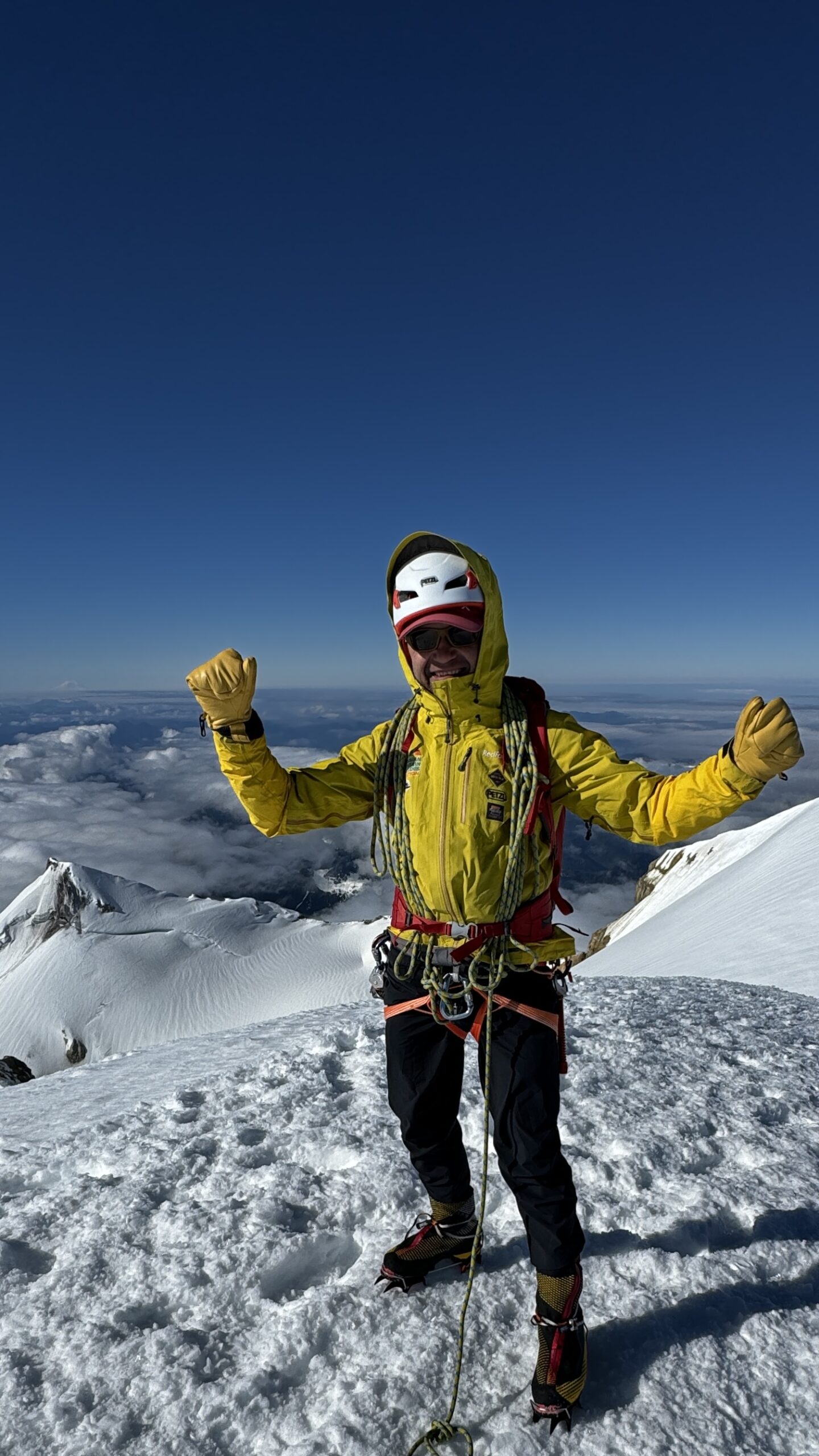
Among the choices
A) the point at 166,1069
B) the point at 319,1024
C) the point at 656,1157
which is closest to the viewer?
the point at 656,1157

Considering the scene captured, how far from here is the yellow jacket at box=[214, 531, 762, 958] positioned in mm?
3438

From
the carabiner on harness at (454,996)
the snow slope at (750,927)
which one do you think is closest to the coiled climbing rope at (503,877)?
the carabiner on harness at (454,996)

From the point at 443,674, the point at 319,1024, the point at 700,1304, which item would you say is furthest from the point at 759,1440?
the point at 319,1024

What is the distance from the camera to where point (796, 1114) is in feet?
18.6

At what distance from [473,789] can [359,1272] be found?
9.59 ft

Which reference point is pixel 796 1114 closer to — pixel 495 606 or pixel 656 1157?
pixel 656 1157

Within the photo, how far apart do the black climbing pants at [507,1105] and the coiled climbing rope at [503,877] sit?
0.10 metres

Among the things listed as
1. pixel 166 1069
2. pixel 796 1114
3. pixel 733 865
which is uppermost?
pixel 796 1114

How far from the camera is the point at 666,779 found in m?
3.41

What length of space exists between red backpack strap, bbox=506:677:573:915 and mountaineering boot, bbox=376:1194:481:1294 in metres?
1.96

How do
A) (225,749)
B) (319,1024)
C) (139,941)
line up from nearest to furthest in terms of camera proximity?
1. (225,749)
2. (319,1024)
3. (139,941)

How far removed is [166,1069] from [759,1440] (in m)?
6.03

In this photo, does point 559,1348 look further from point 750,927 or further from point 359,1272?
point 750,927

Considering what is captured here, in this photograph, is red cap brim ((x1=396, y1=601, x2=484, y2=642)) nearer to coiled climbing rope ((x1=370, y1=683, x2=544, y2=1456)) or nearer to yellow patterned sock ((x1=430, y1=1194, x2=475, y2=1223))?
coiled climbing rope ((x1=370, y1=683, x2=544, y2=1456))
